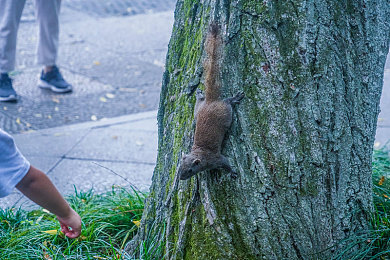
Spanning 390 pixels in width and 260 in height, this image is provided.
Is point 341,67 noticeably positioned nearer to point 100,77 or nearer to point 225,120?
point 225,120

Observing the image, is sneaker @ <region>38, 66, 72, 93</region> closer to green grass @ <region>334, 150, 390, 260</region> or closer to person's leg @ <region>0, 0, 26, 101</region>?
person's leg @ <region>0, 0, 26, 101</region>

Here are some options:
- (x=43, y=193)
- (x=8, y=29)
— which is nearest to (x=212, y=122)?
(x=43, y=193)

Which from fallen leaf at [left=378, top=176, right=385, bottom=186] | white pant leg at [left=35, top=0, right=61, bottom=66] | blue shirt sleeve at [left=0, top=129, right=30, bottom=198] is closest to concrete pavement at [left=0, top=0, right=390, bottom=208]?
white pant leg at [left=35, top=0, right=61, bottom=66]

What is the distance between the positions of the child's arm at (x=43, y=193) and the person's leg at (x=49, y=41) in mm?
4086

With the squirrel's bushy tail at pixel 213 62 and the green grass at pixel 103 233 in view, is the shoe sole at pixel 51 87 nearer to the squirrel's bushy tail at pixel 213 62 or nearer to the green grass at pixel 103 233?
the green grass at pixel 103 233

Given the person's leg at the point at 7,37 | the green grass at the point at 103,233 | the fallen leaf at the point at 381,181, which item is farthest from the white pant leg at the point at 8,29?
the fallen leaf at the point at 381,181

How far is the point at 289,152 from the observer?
2176mm

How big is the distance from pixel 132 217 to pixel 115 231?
0.14 metres

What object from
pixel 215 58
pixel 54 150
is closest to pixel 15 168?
pixel 215 58

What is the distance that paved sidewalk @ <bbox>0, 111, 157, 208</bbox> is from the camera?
4.16 m

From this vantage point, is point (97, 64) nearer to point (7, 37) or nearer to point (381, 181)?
point (7, 37)

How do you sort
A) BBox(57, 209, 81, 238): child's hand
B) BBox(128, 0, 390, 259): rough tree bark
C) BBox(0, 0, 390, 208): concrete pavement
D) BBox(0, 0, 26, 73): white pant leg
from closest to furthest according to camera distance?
BBox(128, 0, 390, 259): rough tree bark, BBox(57, 209, 81, 238): child's hand, BBox(0, 0, 390, 208): concrete pavement, BBox(0, 0, 26, 73): white pant leg

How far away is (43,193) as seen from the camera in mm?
2393

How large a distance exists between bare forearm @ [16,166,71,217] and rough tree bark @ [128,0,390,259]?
672 mm
